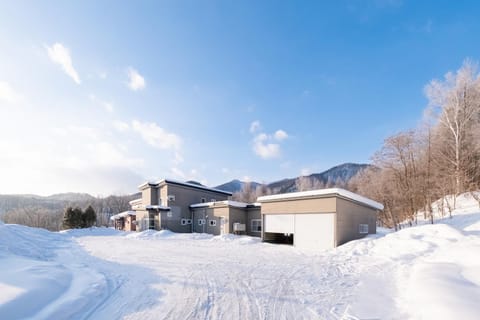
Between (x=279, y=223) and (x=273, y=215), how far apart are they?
2.63ft

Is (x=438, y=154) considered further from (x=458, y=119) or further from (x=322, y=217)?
(x=322, y=217)

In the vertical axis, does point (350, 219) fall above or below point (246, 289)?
above

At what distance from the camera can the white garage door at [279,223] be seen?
1523 cm

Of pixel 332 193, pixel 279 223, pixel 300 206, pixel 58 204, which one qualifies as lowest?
pixel 58 204

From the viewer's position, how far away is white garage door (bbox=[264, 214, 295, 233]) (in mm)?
15234

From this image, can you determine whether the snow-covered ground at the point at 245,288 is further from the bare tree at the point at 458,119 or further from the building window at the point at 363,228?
the bare tree at the point at 458,119

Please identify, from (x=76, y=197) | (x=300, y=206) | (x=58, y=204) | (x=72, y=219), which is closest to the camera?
(x=300, y=206)

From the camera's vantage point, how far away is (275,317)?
4223 millimetres

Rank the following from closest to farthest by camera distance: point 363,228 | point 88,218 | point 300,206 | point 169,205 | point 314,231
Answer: point 314,231 → point 300,206 → point 363,228 → point 169,205 → point 88,218

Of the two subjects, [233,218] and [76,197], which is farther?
[76,197]

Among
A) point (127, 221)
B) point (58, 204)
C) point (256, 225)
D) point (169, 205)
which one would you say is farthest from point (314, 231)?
point (58, 204)

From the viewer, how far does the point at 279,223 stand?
16.0 m

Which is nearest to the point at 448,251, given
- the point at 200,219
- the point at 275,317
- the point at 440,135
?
the point at 275,317

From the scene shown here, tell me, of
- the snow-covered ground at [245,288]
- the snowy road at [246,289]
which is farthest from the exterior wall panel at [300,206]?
the snowy road at [246,289]
